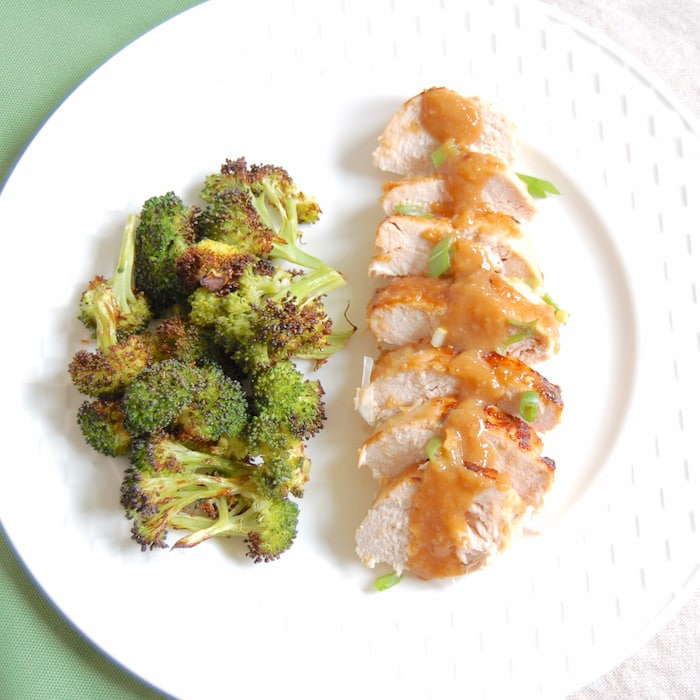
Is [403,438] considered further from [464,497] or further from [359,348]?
[359,348]

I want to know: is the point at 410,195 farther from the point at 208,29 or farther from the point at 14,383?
the point at 14,383

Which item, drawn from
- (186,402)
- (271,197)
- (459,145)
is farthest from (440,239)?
(186,402)

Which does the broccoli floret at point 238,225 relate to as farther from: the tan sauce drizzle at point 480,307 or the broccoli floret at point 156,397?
the tan sauce drizzle at point 480,307

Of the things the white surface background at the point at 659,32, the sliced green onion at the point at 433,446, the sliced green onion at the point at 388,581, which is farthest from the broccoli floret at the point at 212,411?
the white surface background at the point at 659,32

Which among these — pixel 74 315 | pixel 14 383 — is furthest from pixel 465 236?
pixel 14 383

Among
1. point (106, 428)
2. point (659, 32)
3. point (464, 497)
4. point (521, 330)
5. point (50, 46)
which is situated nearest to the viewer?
point (464, 497)
